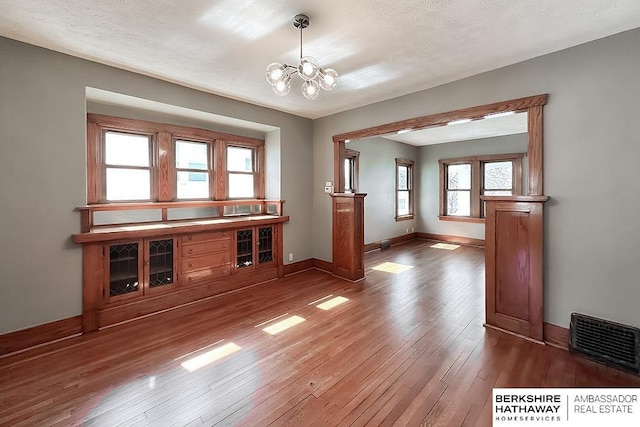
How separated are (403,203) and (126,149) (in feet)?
22.1

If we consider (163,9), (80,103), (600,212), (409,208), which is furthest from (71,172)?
(409,208)

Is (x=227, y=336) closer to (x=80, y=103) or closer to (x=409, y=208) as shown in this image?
(x=80, y=103)

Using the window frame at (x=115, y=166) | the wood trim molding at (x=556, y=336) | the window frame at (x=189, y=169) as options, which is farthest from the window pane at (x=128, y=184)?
the wood trim molding at (x=556, y=336)

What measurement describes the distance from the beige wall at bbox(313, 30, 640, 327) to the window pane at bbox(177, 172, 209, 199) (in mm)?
4119

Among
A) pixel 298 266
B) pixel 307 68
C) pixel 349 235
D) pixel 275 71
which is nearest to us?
pixel 307 68

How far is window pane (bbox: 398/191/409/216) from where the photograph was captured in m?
8.03

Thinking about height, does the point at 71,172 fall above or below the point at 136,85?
below

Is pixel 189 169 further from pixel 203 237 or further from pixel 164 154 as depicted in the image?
pixel 203 237

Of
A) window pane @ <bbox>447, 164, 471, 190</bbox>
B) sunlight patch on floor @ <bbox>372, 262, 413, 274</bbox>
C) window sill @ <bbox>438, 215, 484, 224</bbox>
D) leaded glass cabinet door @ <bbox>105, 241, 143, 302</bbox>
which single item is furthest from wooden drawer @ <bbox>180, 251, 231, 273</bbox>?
window pane @ <bbox>447, 164, 471, 190</bbox>

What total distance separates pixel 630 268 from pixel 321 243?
12.5 ft

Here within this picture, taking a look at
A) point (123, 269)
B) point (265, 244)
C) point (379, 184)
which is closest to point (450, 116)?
point (265, 244)

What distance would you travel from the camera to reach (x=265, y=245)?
15.2 ft

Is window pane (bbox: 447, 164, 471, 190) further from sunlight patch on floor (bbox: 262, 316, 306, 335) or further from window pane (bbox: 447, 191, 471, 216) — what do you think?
sunlight patch on floor (bbox: 262, 316, 306, 335)

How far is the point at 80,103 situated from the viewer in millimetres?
2875
